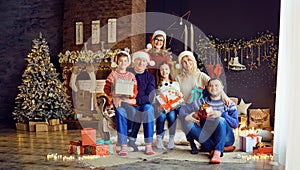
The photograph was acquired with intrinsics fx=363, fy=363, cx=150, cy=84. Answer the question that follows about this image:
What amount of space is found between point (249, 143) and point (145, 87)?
3.96 feet

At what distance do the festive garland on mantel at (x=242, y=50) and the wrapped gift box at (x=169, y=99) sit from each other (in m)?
2.11

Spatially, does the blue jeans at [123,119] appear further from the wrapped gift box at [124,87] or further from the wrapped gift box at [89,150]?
the wrapped gift box at [89,150]

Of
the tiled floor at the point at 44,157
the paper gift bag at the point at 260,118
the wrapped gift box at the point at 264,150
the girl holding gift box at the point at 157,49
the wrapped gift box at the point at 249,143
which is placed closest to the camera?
the tiled floor at the point at 44,157

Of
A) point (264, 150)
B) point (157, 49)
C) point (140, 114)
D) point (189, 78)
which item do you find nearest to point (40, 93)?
point (157, 49)

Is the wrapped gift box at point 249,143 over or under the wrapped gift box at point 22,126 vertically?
over

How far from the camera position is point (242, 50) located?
563cm

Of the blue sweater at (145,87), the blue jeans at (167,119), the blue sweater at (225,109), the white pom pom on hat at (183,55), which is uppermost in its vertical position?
the white pom pom on hat at (183,55)

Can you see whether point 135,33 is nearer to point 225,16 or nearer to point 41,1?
point 225,16

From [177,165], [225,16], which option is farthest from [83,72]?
[177,165]

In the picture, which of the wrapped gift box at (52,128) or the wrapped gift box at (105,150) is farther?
the wrapped gift box at (52,128)

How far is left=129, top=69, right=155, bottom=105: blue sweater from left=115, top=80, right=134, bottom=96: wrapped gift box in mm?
95

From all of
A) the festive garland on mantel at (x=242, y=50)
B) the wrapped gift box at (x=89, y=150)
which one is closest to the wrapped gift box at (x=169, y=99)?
the wrapped gift box at (x=89, y=150)

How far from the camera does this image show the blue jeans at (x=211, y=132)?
325cm

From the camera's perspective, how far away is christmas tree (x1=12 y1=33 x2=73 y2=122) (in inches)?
216
